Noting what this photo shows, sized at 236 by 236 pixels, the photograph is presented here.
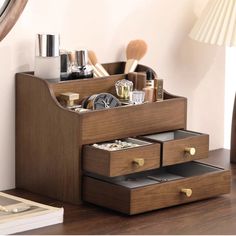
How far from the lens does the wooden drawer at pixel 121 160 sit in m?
1.46

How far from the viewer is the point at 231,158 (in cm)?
188

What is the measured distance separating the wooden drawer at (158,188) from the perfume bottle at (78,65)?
0.74ft

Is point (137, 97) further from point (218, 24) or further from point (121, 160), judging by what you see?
point (218, 24)

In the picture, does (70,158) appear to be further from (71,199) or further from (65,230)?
(65,230)

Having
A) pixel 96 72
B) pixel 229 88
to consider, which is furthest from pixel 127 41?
pixel 229 88

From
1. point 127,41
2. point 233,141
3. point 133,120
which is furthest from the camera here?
point 233,141

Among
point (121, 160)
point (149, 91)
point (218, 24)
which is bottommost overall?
point (121, 160)

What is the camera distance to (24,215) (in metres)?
1.36

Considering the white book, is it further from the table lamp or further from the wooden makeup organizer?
the table lamp

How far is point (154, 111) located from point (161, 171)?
0.44 feet

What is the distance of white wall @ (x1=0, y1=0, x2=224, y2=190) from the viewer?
1.60m

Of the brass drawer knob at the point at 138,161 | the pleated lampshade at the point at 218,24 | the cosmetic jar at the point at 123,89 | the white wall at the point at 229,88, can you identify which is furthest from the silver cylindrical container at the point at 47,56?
the white wall at the point at 229,88

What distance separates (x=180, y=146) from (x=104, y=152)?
0.18 m

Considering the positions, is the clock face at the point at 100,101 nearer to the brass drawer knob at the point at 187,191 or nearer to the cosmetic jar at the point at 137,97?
the cosmetic jar at the point at 137,97
